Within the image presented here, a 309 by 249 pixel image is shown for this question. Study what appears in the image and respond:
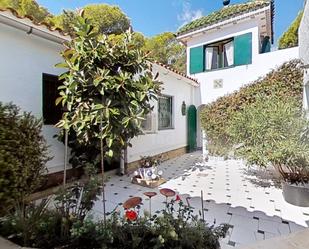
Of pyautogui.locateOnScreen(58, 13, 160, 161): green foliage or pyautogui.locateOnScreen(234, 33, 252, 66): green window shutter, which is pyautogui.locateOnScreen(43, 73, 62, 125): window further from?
pyautogui.locateOnScreen(234, 33, 252, 66): green window shutter

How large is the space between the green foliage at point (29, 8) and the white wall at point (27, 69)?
7.35 meters

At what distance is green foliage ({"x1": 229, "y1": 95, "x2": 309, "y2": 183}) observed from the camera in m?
5.69

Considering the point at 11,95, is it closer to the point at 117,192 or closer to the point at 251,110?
the point at 117,192

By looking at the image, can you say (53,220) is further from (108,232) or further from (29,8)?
(29,8)

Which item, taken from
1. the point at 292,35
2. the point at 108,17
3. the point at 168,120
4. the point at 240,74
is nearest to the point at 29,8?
the point at 108,17

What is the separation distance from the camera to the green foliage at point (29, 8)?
1144 centimetres

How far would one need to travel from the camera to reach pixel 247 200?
19.2 ft

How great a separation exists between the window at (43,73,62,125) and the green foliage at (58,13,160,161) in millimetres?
578

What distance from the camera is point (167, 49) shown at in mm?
23766

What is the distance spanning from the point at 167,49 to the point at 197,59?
10.7 m

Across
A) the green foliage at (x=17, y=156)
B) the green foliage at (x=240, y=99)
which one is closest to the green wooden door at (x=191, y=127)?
the green foliage at (x=240, y=99)

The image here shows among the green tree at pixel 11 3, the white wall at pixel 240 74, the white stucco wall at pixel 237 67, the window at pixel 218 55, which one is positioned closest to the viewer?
the green tree at pixel 11 3

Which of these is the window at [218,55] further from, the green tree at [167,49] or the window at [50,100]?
the window at [50,100]

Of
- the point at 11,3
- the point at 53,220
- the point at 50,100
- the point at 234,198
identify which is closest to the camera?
the point at 53,220
